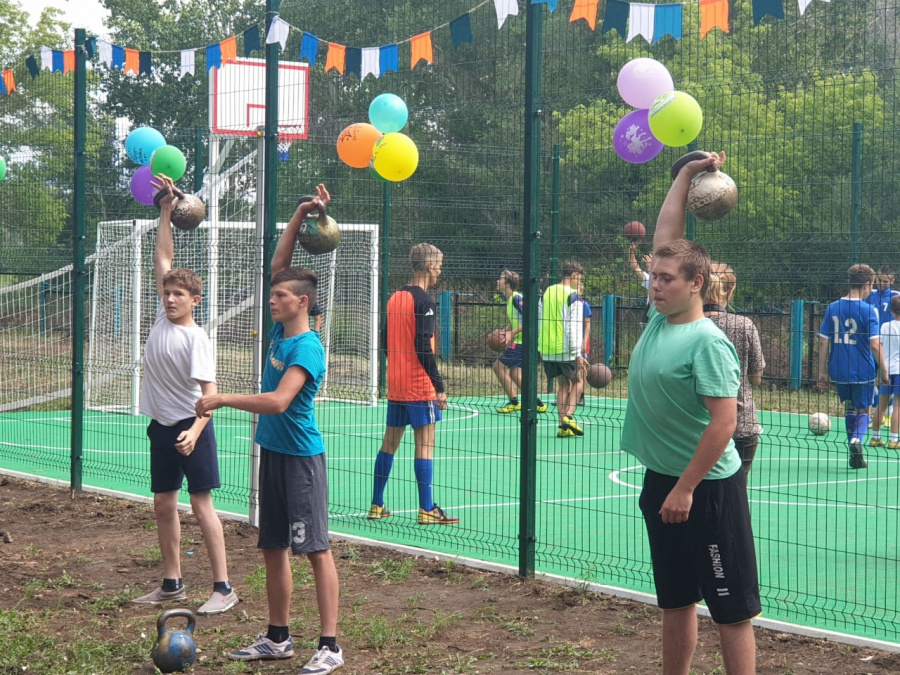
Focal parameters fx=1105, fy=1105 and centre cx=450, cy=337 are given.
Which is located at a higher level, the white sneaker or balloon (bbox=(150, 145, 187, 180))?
balloon (bbox=(150, 145, 187, 180))

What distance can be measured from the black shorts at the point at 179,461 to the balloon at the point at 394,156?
2.31 metres

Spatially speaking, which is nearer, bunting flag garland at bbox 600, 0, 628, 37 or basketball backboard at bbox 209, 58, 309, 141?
bunting flag garland at bbox 600, 0, 628, 37

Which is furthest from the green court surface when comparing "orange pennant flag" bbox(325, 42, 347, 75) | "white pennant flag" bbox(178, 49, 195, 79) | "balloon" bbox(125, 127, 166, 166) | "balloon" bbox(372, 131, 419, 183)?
"white pennant flag" bbox(178, 49, 195, 79)

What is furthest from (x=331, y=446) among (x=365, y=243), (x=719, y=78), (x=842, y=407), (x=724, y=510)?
(x=724, y=510)

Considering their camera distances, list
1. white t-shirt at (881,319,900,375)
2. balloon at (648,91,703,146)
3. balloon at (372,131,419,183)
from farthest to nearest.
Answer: white t-shirt at (881,319,900,375) → balloon at (372,131,419,183) → balloon at (648,91,703,146)

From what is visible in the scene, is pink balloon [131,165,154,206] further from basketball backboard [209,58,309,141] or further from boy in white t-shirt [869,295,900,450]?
boy in white t-shirt [869,295,900,450]

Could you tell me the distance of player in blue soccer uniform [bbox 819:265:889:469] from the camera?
834 centimetres

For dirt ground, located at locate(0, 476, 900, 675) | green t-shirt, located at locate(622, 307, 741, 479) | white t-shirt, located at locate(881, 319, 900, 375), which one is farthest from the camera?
white t-shirt, located at locate(881, 319, 900, 375)

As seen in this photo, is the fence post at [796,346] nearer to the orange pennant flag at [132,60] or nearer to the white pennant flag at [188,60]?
the white pennant flag at [188,60]

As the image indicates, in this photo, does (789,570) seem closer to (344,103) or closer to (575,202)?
(575,202)

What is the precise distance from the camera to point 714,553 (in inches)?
160

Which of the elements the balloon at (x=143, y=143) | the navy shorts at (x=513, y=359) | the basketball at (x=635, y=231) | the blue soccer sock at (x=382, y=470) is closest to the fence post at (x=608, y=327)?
the basketball at (x=635, y=231)

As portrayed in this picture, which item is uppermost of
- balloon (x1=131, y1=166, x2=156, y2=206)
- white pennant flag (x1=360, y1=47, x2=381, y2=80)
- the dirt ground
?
white pennant flag (x1=360, y1=47, x2=381, y2=80)

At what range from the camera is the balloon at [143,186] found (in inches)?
321
